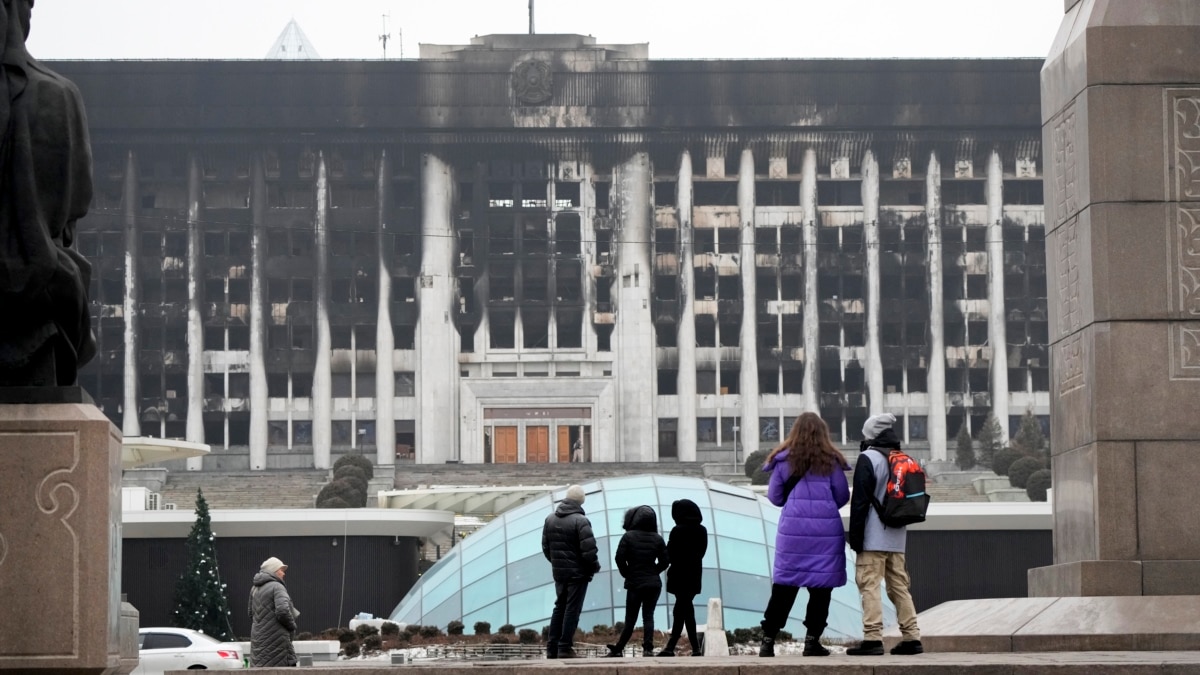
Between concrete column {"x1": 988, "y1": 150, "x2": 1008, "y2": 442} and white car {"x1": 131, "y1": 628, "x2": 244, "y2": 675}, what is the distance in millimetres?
66075

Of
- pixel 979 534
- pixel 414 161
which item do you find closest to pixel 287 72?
pixel 414 161

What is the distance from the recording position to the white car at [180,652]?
1083 inches

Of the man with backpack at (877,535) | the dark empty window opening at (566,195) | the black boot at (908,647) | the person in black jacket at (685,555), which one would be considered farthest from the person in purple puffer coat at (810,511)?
the dark empty window opening at (566,195)

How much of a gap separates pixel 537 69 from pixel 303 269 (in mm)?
13850

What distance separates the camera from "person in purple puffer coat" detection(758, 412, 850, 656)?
11961 millimetres

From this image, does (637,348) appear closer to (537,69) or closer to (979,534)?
(537,69)

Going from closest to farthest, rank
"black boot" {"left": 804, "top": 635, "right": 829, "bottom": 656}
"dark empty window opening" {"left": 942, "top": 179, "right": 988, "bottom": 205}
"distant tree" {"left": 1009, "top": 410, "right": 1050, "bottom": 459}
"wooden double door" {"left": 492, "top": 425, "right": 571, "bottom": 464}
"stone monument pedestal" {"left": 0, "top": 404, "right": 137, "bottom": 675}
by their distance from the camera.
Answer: "stone monument pedestal" {"left": 0, "top": 404, "right": 137, "bottom": 675} → "black boot" {"left": 804, "top": 635, "right": 829, "bottom": 656} → "distant tree" {"left": 1009, "top": 410, "right": 1050, "bottom": 459} → "wooden double door" {"left": 492, "top": 425, "right": 571, "bottom": 464} → "dark empty window opening" {"left": 942, "top": 179, "right": 988, "bottom": 205}

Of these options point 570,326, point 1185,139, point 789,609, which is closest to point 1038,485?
point 570,326

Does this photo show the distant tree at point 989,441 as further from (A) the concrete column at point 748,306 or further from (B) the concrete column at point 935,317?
(A) the concrete column at point 748,306

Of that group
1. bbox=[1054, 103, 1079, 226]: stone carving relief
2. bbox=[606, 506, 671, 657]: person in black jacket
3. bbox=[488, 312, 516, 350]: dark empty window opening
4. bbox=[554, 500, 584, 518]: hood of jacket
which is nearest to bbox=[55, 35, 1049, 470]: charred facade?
bbox=[488, 312, 516, 350]: dark empty window opening

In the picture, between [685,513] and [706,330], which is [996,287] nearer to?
[706,330]

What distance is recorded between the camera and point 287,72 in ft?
294

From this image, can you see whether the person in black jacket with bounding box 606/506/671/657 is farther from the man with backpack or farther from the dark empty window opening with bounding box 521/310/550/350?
A: the dark empty window opening with bounding box 521/310/550/350

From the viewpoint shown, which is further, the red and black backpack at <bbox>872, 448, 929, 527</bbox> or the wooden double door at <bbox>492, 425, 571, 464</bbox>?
the wooden double door at <bbox>492, 425, 571, 464</bbox>
